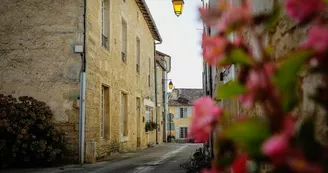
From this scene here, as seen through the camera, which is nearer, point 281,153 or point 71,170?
point 281,153

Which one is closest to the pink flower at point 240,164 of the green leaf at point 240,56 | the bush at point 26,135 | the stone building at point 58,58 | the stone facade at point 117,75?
the green leaf at point 240,56

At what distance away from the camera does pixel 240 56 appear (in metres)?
1.05

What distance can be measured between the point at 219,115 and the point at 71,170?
726 cm

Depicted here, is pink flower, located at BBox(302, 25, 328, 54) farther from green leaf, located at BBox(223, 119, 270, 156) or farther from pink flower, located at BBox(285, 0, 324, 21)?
green leaf, located at BBox(223, 119, 270, 156)

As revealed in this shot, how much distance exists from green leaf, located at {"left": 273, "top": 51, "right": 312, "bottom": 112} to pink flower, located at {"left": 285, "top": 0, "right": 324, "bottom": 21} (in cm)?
9

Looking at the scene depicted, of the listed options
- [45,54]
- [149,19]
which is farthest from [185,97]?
[45,54]

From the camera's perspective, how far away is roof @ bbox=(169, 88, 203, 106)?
47744mm

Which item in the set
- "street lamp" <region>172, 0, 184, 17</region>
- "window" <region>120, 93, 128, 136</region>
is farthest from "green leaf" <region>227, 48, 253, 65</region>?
"window" <region>120, 93, 128, 136</region>

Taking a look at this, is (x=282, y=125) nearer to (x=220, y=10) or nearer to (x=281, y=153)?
Answer: (x=281, y=153)

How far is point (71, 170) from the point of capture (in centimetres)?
798

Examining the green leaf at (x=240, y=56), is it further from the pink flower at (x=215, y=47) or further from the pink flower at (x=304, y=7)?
the pink flower at (x=304, y=7)

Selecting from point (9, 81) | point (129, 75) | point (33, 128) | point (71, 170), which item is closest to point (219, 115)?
point (71, 170)

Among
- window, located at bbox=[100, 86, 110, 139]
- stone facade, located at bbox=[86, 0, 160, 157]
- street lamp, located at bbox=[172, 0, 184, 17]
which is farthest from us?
window, located at bbox=[100, 86, 110, 139]

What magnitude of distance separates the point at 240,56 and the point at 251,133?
8.4 inches
